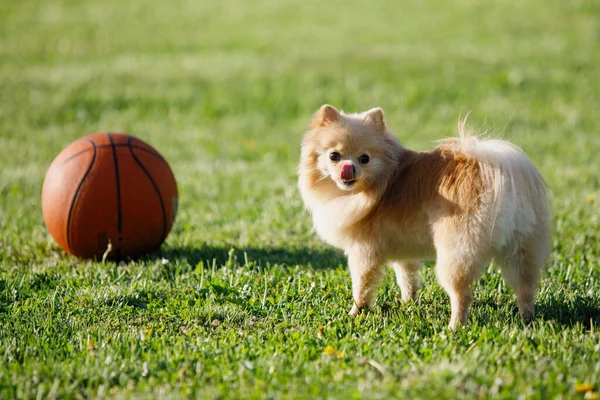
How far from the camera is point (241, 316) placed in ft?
15.5

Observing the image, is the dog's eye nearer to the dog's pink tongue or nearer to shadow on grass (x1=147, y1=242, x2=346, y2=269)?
the dog's pink tongue

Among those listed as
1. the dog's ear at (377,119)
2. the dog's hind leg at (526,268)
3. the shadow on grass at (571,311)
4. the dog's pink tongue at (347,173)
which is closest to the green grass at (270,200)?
the shadow on grass at (571,311)

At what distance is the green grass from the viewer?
380cm

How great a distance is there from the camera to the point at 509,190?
409 cm

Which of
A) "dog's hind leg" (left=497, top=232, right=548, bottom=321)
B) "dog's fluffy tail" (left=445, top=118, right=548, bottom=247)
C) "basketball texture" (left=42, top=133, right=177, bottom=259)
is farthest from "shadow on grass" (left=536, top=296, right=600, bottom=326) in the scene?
"basketball texture" (left=42, top=133, right=177, bottom=259)

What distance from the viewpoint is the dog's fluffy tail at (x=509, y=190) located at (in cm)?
408

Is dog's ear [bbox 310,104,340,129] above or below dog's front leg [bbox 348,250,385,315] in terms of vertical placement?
above

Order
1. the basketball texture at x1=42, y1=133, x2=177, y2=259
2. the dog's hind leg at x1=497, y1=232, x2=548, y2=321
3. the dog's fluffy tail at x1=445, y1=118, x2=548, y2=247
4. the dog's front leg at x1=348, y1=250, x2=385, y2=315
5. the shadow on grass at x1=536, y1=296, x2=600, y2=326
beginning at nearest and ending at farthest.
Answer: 1. the dog's fluffy tail at x1=445, y1=118, x2=548, y2=247
2. the dog's hind leg at x1=497, y1=232, x2=548, y2=321
3. the shadow on grass at x1=536, y1=296, x2=600, y2=326
4. the dog's front leg at x1=348, y1=250, x2=385, y2=315
5. the basketball texture at x1=42, y1=133, x2=177, y2=259

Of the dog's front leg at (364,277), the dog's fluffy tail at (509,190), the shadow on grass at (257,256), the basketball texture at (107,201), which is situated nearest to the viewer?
the dog's fluffy tail at (509,190)

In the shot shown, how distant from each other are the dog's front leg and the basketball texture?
1958 millimetres

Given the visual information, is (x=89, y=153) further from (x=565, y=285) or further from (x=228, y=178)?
(x=565, y=285)

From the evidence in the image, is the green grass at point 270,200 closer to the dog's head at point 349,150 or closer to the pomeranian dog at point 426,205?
the pomeranian dog at point 426,205

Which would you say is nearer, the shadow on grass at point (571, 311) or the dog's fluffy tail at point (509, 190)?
the dog's fluffy tail at point (509, 190)

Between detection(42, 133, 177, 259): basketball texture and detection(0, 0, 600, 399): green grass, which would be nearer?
detection(0, 0, 600, 399): green grass
